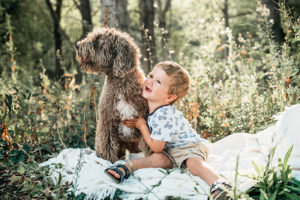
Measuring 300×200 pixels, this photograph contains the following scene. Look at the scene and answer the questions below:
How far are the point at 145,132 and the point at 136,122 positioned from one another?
0.48 ft

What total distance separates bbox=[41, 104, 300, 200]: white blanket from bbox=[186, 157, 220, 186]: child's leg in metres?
0.05

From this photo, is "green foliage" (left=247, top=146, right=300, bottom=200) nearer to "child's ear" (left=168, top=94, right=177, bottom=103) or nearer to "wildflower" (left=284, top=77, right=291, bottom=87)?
"child's ear" (left=168, top=94, right=177, bottom=103)

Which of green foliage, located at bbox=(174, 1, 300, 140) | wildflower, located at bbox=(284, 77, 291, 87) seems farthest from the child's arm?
wildflower, located at bbox=(284, 77, 291, 87)

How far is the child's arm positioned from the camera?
296 centimetres

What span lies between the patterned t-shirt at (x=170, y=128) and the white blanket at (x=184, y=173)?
0.98ft

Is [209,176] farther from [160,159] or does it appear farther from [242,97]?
[242,97]

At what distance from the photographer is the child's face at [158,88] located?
3.01 metres

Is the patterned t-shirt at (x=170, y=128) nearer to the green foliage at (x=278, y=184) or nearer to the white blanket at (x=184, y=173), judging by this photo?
the white blanket at (x=184, y=173)

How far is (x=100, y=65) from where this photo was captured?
10.2 feet

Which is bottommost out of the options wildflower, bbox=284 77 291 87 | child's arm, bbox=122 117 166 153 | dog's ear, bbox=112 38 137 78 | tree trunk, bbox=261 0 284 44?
child's arm, bbox=122 117 166 153

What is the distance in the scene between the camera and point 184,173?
9.33ft

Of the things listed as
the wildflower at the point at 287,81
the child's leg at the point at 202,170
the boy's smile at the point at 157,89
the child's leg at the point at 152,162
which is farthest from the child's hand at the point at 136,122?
the wildflower at the point at 287,81

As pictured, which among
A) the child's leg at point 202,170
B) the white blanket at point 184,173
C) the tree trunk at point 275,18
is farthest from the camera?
the tree trunk at point 275,18

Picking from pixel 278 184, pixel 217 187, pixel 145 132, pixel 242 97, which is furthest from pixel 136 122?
pixel 242 97
